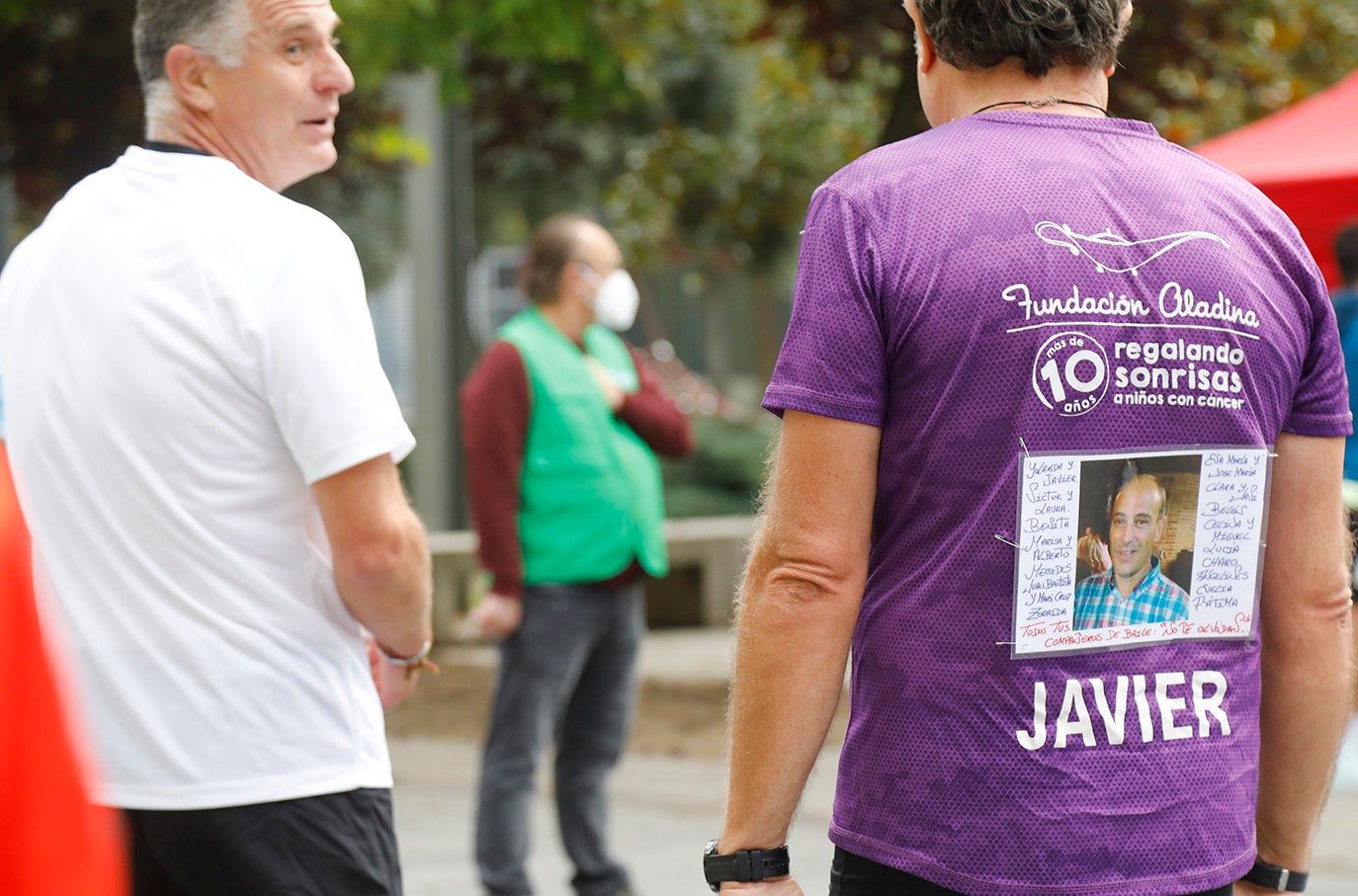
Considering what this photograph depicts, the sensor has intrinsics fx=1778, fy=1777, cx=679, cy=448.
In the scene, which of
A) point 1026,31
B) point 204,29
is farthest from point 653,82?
point 1026,31

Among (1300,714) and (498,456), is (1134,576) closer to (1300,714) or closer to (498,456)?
(1300,714)

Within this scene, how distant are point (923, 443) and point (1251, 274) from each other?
44 cm

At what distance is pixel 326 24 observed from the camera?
2.47 meters

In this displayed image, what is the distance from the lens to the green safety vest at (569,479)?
504 centimetres

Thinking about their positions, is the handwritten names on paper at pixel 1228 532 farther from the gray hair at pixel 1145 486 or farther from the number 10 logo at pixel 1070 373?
the number 10 logo at pixel 1070 373

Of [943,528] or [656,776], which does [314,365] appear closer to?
[943,528]

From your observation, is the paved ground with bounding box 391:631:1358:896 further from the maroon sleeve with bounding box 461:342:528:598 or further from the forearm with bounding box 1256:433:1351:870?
the forearm with bounding box 1256:433:1351:870

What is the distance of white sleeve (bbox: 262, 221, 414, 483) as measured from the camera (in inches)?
87.0

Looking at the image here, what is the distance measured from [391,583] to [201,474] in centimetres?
28

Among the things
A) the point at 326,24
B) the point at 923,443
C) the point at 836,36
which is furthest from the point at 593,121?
the point at 923,443

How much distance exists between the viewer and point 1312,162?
7309mm

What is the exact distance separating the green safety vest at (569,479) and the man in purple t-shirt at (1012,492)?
9.68 feet

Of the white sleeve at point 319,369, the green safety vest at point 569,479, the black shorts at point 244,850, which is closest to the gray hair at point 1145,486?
the white sleeve at point 319,369

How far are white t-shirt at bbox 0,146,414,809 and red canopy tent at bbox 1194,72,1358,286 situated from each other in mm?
5703
